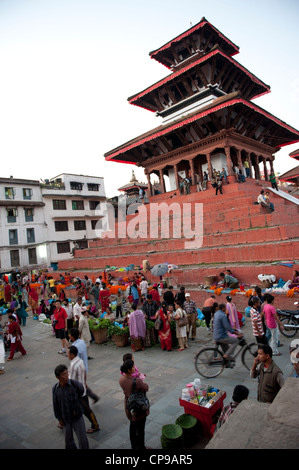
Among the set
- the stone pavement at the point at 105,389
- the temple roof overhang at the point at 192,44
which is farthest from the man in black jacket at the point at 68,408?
the temple roof overhang at the point at 192,44

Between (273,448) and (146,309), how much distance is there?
24.0 ft

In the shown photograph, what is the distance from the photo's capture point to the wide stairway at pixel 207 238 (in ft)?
38.4

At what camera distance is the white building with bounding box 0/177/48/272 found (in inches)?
1209

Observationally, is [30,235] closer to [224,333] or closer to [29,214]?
[29,214]

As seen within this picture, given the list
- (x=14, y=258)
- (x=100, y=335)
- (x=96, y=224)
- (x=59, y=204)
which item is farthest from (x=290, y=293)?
(x=96, y=224)

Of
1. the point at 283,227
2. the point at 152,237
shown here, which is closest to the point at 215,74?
the point at 152,237

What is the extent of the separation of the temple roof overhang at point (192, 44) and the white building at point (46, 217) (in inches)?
786

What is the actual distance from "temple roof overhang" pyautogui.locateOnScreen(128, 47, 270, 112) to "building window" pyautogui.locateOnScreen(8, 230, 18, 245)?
1925 centimetres

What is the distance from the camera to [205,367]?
20.1 ft

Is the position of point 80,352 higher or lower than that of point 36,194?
lower

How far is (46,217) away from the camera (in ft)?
113

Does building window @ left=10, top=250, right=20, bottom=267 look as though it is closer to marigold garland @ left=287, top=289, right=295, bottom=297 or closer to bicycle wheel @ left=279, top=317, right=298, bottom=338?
marigold garland @ left=287, top=289, right=295, bottom=297
